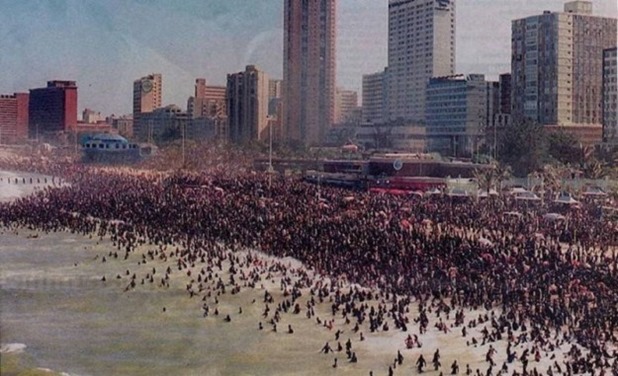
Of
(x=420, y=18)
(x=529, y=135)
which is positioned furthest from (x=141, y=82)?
(x=420, y=18)

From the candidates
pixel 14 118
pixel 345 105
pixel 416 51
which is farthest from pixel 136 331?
pixel 416 51

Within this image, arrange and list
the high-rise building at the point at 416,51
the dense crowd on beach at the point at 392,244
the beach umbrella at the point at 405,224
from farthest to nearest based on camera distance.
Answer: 1. the high-rise building at the point at 416,51
2. the beach umbrella at the point at 405,224
3. the dense crowd on beach at the point at 392,244

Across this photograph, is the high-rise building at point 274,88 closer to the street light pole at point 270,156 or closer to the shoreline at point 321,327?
the street light pole at point 270,156

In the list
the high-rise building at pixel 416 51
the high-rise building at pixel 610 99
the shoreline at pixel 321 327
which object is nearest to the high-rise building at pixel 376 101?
the high-rise building at pixel 416 51

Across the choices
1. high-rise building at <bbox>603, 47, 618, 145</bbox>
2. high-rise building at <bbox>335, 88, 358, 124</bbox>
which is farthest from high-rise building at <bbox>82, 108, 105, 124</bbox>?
high-rise building at <bbox>603, 47, 618, 145</bbox>

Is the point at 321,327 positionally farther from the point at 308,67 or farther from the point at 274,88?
the point at 308,67

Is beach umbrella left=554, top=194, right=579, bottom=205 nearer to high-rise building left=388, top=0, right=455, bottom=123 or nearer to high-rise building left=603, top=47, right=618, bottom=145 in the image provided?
high-rise building left=388, top=0, right=455, bottom=123
